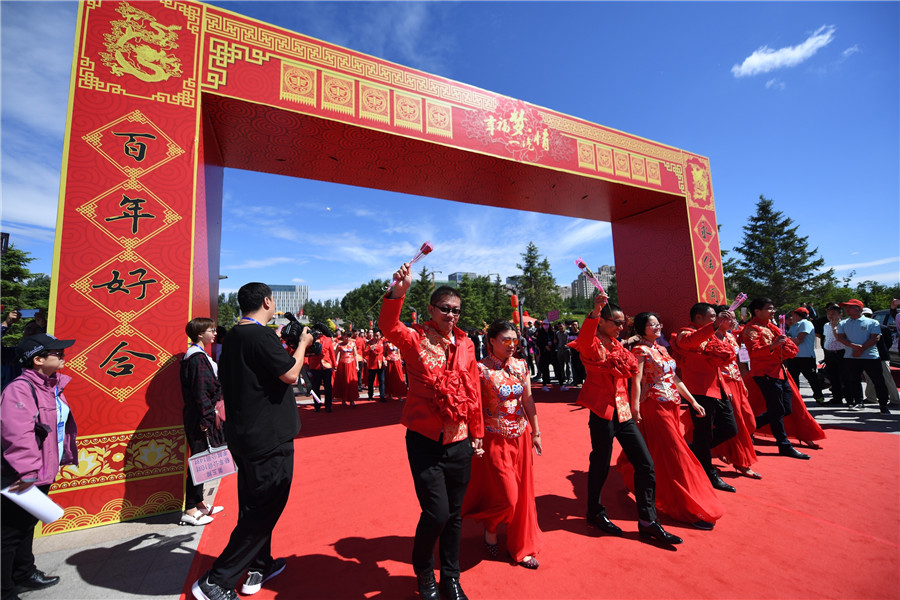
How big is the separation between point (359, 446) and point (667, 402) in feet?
14.0

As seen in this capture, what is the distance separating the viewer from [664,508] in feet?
10.7

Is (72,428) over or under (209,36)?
under

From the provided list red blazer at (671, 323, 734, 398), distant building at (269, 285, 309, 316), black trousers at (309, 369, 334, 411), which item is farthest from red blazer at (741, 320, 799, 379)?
distant building at (269, 285, 309, 316)

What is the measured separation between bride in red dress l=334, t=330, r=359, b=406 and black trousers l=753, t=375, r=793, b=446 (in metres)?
8.14

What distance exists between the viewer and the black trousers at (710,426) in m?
3.74

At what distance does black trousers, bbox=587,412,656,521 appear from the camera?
290 centimetres

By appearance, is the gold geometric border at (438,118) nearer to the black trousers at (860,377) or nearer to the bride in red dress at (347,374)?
the bride in red dress at (347,374)

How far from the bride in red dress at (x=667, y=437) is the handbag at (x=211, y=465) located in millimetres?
3343

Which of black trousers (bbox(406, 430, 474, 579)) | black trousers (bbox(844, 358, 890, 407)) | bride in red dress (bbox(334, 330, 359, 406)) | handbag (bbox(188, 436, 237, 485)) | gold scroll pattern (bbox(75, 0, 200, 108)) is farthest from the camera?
bride in red dress (bbox(334, 330, 359, 406))

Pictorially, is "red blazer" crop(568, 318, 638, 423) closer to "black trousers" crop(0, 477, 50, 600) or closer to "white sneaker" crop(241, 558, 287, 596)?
"white sneaker" crop(241, 558, 287, 596)

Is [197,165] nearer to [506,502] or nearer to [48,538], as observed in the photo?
[48,538]

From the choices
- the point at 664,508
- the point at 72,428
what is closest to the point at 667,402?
the point at 664,508

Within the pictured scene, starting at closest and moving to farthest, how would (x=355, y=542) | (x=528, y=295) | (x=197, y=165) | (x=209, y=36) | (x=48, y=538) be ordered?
(x=355, y=542) < (x=48, y=538) < (x=197, y=165) < (x=209, y=36) < (x=528, y=295)

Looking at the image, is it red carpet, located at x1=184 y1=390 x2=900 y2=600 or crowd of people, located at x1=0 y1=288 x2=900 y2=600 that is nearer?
crowd of people, located at x1=0 y1=288 x2=900 y2=600
